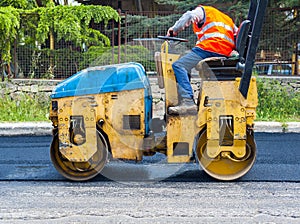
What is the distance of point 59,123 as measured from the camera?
4.83 m

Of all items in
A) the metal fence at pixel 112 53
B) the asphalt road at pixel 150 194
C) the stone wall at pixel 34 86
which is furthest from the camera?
the metal fence at pixel 112 53

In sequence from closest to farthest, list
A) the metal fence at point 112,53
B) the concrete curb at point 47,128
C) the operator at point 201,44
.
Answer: the operator at point 201,44, the concrete curb at point 47,128, the metal fence at point 112,53

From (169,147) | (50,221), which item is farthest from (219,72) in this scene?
(50,221)

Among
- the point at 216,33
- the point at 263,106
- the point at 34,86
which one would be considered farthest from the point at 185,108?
the point at 34,86

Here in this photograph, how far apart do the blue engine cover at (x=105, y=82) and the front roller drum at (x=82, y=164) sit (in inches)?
18.8

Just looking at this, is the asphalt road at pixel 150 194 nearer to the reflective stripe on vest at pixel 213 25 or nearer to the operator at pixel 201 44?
the operator at pixel 201 44

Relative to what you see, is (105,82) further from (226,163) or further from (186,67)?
(226,163)

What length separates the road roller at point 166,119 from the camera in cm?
472

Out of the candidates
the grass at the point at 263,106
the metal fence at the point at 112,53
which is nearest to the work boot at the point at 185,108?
the grass at the point at 263,106

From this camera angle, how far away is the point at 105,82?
4.83 meters

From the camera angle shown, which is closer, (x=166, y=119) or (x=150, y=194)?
(x=150, y=194)

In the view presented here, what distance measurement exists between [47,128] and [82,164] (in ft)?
13.0

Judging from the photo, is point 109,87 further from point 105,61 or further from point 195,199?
point 105,61

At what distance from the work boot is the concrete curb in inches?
163
